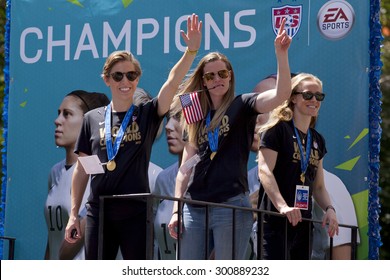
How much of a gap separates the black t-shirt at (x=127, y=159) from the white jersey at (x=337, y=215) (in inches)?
59.5

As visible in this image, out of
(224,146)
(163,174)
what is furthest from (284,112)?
(163,174)

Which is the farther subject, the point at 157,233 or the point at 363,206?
the point at 157,233

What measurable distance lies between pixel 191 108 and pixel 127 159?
1.71 ft

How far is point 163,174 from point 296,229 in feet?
5.23

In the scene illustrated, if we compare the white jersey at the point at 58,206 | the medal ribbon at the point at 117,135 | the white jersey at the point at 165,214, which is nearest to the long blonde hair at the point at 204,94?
the medal ribbon at the point at 117,135

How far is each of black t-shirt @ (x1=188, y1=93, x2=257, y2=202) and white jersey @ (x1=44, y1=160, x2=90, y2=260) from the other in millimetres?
2042

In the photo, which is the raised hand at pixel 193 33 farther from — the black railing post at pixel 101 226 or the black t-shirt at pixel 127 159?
the black railing post at pixel 101 226

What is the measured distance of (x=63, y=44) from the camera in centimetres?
732

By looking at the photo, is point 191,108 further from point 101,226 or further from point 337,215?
point 337,215

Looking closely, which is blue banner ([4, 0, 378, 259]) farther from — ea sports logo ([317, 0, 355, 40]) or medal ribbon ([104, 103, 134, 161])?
medal ribbon ([104, 103, 134, 161])

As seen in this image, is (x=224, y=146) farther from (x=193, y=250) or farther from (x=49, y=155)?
(x=49, y=155)

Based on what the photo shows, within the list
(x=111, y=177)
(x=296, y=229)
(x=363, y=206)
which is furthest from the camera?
(x=363, y=206)

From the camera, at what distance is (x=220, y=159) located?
5.27 metres

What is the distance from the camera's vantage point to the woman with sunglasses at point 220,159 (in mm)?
5117
